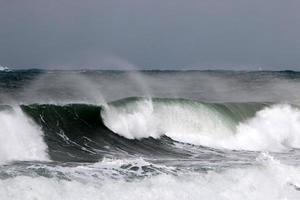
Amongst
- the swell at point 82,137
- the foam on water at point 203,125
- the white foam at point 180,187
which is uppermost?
the foam on water at point 203,125

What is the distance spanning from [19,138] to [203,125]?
9304mm

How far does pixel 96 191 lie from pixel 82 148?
5615 mm

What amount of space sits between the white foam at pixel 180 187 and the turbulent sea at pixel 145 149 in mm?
20

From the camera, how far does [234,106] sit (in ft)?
87.1

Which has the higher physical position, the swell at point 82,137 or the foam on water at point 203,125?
the foam on water at point 203,125

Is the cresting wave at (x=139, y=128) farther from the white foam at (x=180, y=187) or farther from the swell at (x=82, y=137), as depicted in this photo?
the white foam at (x=180, y=187)

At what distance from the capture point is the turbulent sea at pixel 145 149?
442 inches

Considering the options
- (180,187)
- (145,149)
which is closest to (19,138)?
(145,149)

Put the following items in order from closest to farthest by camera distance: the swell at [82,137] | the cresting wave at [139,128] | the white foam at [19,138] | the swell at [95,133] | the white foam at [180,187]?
the white foam at [180,187] < the white foam at [19,138] < the cresting wave at [139,128] < the swell at [82,137] < the swell at [95,133]

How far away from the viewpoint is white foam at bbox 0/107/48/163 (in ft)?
45.7

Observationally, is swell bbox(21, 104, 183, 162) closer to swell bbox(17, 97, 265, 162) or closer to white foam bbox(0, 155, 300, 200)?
swell bbox(17, 97, 265, 162)

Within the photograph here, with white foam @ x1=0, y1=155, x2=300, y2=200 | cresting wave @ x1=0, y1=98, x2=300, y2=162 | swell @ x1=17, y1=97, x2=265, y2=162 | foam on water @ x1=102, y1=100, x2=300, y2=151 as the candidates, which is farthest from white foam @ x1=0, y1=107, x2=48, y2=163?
foam on water @ x1=102, y1=100, x2=300, y2=151

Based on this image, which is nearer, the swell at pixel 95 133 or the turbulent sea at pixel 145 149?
the turbulent sea at pixel 145 149

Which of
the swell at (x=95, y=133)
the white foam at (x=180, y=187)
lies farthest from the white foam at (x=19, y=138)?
the white foam at (x=180, y=187)
